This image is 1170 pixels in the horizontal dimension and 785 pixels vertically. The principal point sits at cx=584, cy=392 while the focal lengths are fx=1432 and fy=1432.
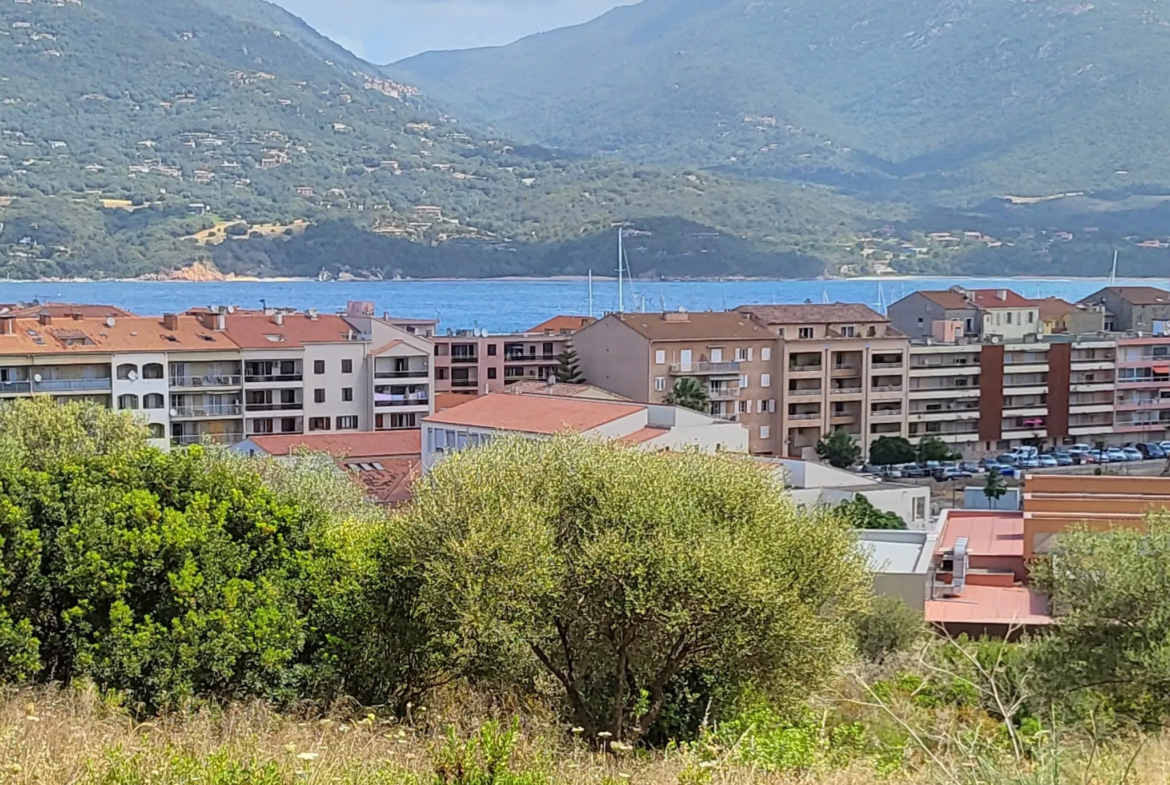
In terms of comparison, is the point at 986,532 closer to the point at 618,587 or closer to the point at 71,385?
the point at 618,587

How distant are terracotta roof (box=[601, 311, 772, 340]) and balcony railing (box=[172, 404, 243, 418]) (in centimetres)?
1642

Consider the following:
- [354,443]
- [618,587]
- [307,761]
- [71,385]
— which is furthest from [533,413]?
[307,761]

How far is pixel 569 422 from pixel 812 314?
30.5 metres

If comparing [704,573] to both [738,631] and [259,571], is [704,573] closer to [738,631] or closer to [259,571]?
[738,631]

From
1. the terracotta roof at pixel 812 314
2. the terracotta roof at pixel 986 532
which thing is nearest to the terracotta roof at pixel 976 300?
the terracotta roof at pixel 812 314

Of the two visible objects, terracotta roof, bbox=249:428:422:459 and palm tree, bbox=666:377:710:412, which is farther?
palm tree, bbox=666:377:710:412

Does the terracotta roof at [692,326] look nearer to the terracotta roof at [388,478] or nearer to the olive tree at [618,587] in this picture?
the terracotta roof at [388,478]

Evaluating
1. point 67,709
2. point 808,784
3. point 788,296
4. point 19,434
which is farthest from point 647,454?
point 788,296

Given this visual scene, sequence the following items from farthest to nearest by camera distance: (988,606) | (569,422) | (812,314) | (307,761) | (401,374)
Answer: (812,314) → (401,374) → (569,422) → (988,606) → (307,761)

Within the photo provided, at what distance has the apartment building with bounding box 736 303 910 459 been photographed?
63344mm

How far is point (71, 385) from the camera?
5062cm

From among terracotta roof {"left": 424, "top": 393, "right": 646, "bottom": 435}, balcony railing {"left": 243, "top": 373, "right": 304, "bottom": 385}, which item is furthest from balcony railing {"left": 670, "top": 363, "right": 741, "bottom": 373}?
terracotta roof {"left": 424, "top": 393, "right": 646, "bottom": 435}

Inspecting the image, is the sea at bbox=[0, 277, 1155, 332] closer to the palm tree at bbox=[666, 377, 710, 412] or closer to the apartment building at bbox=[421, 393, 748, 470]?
Answer: the palm tree at bbox=[666, 377, 710, 412]

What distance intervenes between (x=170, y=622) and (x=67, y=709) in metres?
2.00
